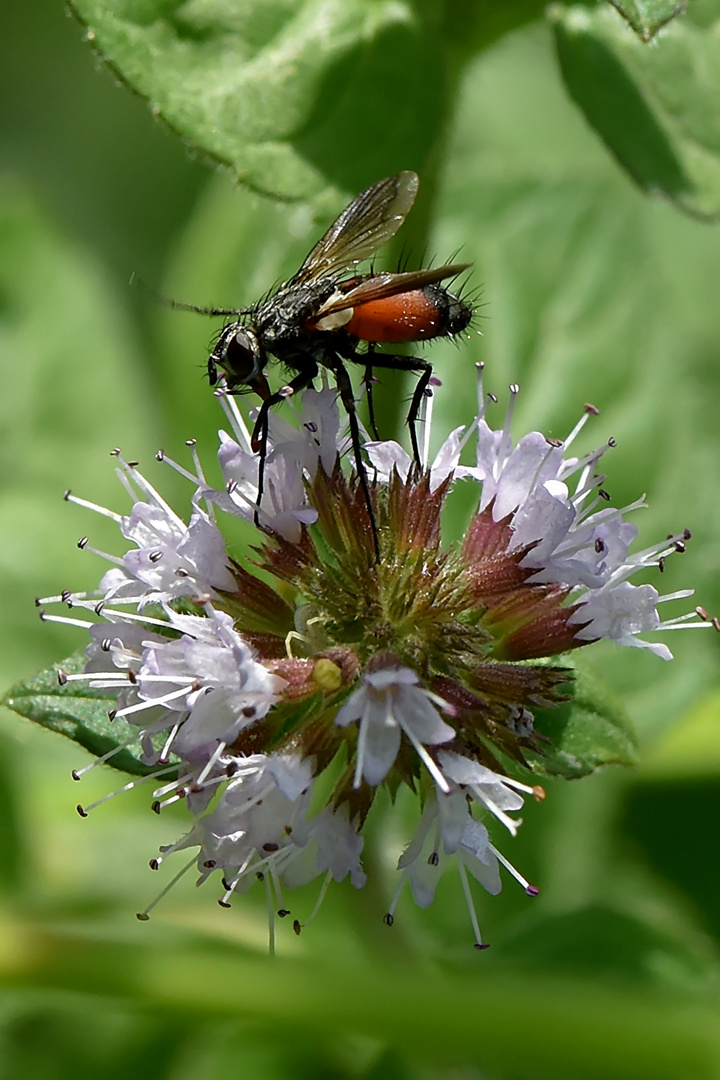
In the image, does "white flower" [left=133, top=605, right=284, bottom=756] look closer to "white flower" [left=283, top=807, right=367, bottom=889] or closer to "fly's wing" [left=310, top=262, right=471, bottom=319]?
"white flower" [left=283, top=807, right=367, bottom=889]

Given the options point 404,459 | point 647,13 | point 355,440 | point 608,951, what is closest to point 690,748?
point 608,951

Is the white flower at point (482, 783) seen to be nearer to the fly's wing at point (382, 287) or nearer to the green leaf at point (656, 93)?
the fly's wing at point (382, 287)

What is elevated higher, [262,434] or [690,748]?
[262,434]

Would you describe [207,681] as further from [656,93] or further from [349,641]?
[656,93]

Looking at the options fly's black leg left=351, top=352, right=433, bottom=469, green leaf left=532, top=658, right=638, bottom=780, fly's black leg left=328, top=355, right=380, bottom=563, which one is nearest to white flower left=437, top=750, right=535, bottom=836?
green leaf left=532, top=658, right=638, bottom=780

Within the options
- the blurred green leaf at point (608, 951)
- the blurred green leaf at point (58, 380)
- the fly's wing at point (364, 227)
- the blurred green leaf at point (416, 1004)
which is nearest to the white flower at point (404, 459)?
the fly's wing at point (364, 227)
